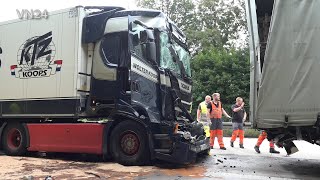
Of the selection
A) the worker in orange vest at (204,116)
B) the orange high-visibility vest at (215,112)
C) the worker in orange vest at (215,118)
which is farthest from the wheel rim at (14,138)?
the orange high-visibility vest at (215,112)

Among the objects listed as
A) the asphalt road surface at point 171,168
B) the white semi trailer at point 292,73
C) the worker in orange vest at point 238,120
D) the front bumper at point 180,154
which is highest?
the white semi trailer at point 292,73

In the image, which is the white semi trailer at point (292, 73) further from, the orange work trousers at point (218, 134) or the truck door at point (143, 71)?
the orange work trousers at point (218, 134)

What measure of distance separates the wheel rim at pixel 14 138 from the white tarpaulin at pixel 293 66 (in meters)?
5.58

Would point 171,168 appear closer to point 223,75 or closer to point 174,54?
point 174,54

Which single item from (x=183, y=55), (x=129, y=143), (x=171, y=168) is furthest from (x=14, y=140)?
(x=183, y=55)

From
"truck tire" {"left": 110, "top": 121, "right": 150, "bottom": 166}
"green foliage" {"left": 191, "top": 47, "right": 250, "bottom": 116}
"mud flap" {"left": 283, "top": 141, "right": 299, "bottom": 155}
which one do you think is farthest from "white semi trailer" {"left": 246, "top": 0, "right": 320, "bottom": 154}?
"green foliage" {"left": 191, "top": 47, "right": 250, "bottom": 116}

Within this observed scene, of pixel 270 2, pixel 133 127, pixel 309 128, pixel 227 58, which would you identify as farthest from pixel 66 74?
pixel 227 58

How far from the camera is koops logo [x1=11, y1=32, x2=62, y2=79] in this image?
8.67 meters

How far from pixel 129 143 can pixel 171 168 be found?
94 centimetres

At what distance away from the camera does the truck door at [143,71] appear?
25.3ft

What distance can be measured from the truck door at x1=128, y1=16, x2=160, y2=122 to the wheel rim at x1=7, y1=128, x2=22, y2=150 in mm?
3182

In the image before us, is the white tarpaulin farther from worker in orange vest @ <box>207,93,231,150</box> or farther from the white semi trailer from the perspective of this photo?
worker in orange vest @ <box>207,93,231,150</box>

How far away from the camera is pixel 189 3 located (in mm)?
35625

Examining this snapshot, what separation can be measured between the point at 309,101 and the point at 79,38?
15.0ft
